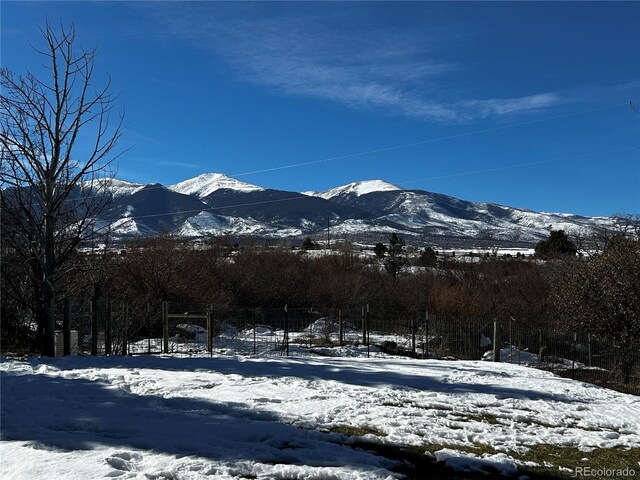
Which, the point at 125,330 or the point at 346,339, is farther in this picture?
the point at 346,339

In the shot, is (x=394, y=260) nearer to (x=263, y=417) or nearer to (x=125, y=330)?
(x=125, y=330)

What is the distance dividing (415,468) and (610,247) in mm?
18932

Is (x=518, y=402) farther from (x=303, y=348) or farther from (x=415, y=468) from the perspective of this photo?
(x=303, y=348)

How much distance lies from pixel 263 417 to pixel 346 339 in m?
19.0

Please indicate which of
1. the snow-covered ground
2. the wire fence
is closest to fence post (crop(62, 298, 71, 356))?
the snow-covered ground

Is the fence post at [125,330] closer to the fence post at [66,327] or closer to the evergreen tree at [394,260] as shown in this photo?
the fence post at [66,327]

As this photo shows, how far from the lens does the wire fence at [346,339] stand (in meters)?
19.8

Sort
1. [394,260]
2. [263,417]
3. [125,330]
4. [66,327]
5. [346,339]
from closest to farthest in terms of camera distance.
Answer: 1. [263,417]
2. [66,327]
3. [125,330]
4. [346,339]
5. [394,260]

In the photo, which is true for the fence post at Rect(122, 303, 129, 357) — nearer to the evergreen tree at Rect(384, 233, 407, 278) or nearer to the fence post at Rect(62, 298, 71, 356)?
the fence post at Rect(62, 298, 71, 356)
